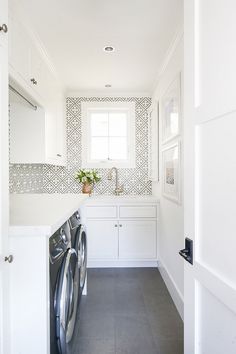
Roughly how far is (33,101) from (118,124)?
171 centimetres

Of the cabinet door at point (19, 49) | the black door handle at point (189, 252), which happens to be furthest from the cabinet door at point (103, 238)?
the black door handle at point (189, 252)

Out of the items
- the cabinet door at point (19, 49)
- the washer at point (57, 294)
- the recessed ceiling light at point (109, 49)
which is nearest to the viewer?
the washer at point (57, 294)

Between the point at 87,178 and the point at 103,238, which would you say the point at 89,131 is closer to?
the point at 87,178

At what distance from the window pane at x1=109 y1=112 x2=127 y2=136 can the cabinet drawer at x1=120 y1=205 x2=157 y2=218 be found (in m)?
1.17

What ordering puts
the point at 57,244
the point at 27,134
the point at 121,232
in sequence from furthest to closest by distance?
the point at 121,232 → the point at 27,134 → the point at 57,244

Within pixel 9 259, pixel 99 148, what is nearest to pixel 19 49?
pixel 9 259

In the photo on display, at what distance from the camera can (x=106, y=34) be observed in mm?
2209

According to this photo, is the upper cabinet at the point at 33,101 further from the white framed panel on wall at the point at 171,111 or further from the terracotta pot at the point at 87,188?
the white framed panel on wall at the point at 171,111

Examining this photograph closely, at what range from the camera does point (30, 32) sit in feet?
6.93

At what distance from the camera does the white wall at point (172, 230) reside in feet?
7.37

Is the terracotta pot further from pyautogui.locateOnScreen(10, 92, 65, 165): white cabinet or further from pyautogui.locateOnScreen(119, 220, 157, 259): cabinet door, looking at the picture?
pyautogui.locateOnScreen(10, 92, 65, 165): white cabinet

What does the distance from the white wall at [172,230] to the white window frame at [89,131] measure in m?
0.65

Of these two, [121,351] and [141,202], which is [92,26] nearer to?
[141,202]

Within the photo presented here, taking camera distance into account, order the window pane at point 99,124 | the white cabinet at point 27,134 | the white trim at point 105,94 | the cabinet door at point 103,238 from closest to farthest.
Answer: the white cabinet at point 27,134
the cabinet door at point 103,238
the white trim at point 105,94
the window pane at point 99,124
